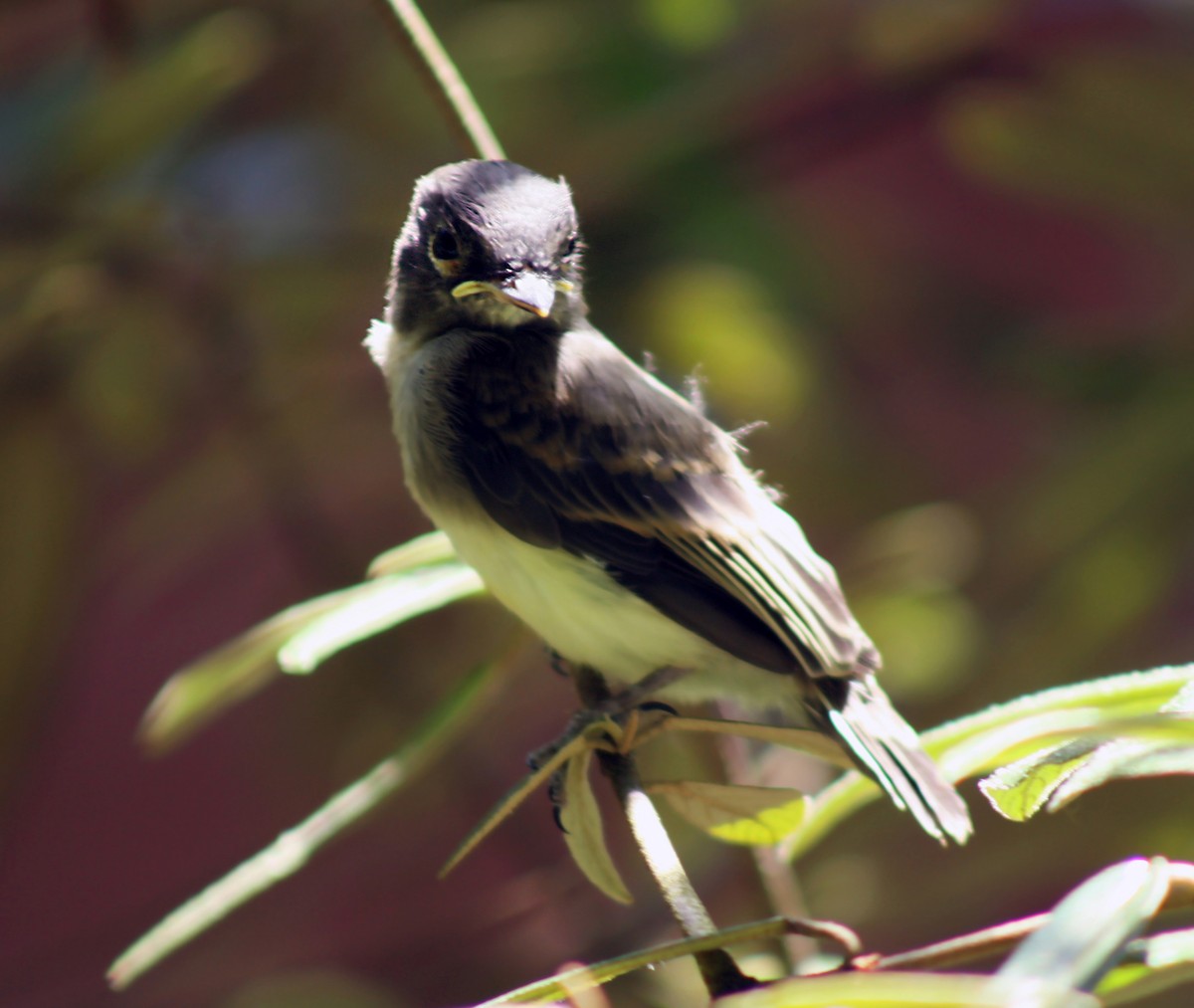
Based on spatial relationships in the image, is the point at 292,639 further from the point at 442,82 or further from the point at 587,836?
the point at 442,82

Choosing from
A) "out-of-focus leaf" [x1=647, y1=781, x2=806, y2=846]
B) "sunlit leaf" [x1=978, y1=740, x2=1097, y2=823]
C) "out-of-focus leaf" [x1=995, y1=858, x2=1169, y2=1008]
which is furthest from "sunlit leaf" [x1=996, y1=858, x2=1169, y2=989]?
"out-of-focus leaf" [x1=647, y1=781, x2=806, y2=846]

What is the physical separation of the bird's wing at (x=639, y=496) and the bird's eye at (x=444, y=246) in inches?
6.2

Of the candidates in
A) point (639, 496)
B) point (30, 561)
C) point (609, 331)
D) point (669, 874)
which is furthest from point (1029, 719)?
point (30, 561)

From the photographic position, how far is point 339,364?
10.8 ft

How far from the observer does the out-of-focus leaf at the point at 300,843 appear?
1.53 meters

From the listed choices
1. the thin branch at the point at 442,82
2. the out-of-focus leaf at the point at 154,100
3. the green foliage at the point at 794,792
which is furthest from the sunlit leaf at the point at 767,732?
the out-of-focus leaf at the point at 154,100

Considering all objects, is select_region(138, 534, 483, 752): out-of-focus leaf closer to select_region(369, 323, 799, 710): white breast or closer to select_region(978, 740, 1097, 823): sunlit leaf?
select_region(369, 323, 799, 710): white breast

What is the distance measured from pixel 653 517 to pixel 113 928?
2.12m

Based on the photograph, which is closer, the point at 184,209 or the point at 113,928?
the point at 184,209

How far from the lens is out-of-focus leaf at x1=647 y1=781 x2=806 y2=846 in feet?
4.92

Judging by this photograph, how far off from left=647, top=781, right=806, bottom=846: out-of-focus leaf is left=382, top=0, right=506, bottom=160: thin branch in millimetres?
834

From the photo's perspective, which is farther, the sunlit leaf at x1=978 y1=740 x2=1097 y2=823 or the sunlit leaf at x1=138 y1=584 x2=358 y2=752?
the sunlit leaf at x1=138 y1=584 x2=358 y2=752

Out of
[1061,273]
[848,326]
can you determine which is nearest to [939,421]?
[1061,273]

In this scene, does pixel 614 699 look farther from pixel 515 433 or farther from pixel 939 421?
pixel 939 421
